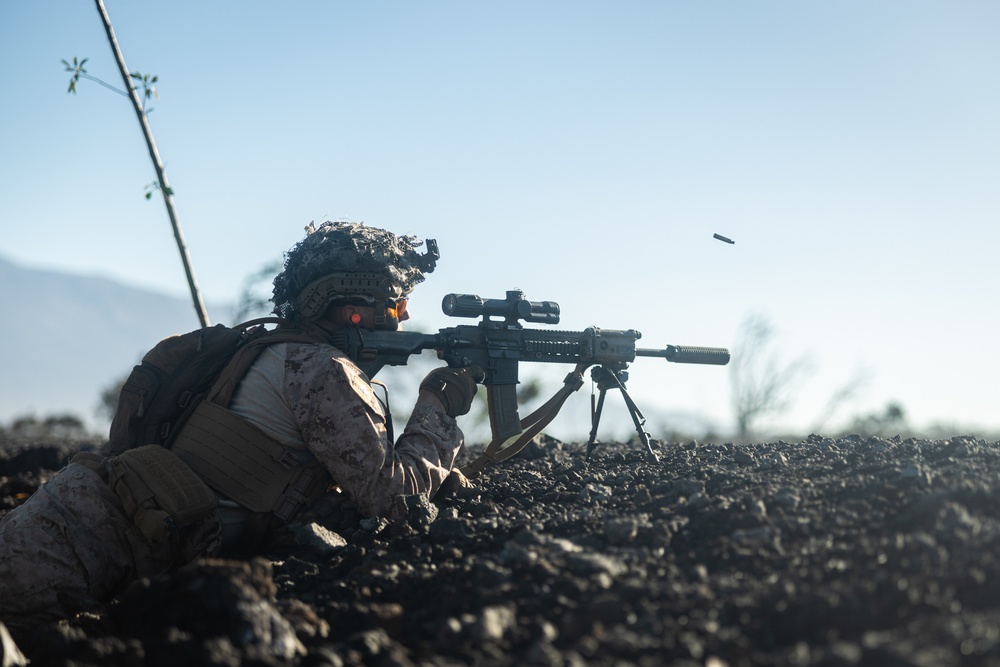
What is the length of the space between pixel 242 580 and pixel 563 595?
1.17m

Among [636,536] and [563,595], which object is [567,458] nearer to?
[636,536]

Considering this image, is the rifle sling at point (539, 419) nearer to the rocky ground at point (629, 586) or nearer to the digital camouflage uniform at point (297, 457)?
the digital camouflage uniform at point (297, 457)

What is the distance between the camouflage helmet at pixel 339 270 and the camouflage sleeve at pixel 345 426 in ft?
1.41

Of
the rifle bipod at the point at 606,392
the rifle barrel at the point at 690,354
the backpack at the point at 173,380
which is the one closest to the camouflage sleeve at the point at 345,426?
the backpack at the point at 173,380

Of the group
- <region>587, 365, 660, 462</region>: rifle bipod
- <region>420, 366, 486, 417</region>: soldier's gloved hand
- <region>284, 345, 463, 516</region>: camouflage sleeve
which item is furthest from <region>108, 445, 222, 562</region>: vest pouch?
<region>587, 365, 660, 462</region>: rifle bipod

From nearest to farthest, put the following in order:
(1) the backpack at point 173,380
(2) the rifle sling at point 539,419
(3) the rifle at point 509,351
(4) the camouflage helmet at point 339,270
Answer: (1) the backpack at point 173,380
(4) the camouflage helmet at point 339,270
(3) the rifle at point 509,351
(2) the rifle sling at point 539,419

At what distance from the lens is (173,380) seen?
4.92 metres

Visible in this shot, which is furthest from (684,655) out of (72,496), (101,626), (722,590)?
(72,496)

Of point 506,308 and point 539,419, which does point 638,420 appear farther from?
point 506,308

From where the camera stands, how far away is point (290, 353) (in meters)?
4.68

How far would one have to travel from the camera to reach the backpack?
15.8 ft

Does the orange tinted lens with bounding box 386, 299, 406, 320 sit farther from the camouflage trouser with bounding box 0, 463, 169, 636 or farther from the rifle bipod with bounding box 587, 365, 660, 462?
the camouflage trouser with bounding box 0, 463, 169, 636

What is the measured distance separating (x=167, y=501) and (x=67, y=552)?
1.66ft

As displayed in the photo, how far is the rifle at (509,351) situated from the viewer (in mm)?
5242
